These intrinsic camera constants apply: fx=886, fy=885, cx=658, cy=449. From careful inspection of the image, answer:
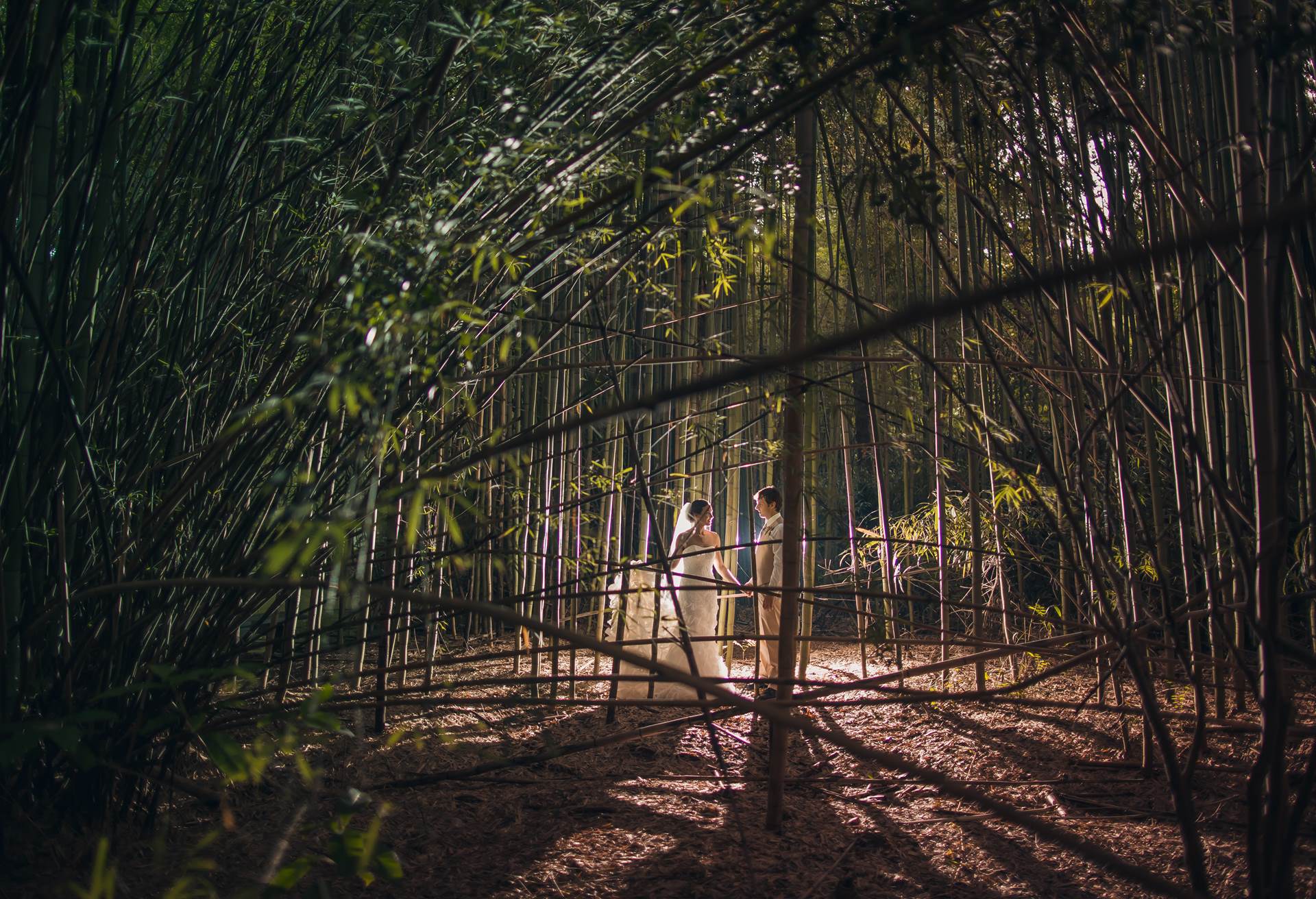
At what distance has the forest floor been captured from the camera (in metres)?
2.11

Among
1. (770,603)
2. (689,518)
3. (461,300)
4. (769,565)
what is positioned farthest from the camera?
(770,603)

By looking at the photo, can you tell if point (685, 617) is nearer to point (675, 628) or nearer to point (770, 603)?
point (675, 628)

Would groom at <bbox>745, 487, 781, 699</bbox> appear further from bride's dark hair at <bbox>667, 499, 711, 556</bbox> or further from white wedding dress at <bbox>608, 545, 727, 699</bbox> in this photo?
bride's dark hair at <bbox>667, 499, 711, 556</bbox>

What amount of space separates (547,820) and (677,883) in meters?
0.54

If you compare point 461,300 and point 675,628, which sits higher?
point 461,300

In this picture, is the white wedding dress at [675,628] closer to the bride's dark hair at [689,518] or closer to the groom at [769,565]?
the bride's dark hair at [689,518]

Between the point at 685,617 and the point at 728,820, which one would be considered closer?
the point at 728,820

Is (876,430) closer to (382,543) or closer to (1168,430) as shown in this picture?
(1168,430)

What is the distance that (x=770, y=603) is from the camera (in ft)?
16.6

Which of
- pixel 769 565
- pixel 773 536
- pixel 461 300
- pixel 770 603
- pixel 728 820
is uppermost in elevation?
pixel 461 300

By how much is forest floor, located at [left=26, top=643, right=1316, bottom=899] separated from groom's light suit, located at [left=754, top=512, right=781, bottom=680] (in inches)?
50.0

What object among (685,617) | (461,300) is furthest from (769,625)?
(461,300)

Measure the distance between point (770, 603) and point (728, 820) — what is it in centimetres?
251

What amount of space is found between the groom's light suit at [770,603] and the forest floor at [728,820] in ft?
4.16
